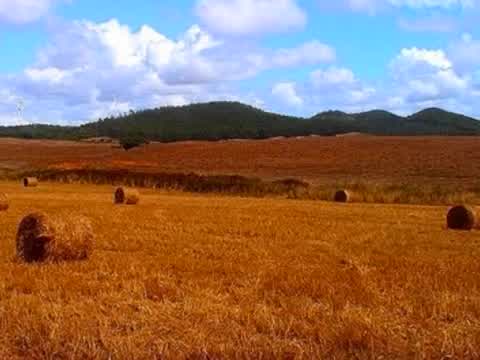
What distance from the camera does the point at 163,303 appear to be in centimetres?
948

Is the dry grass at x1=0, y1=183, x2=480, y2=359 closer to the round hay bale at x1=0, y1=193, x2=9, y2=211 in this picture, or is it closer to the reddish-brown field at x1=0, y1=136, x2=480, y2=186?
the round hay bale at x1=0, y1=193, x2=9, y2=211

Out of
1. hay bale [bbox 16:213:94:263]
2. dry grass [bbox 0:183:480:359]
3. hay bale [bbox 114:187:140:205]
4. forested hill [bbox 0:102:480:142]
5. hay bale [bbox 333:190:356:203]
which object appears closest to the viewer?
dry grass [bbox 0:183:480:359]

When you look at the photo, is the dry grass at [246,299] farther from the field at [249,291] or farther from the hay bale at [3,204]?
the hay bale at [3,204]

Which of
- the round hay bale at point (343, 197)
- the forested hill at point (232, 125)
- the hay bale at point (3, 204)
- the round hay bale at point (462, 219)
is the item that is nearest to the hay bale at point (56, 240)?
the round hay bale at point (462, 219)

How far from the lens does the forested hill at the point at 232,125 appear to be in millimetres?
142875

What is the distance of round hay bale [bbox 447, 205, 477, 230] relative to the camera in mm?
22734

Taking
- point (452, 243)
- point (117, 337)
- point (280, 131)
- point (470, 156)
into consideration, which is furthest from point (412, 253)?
point (280, 131)

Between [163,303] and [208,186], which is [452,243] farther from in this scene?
[208,186]

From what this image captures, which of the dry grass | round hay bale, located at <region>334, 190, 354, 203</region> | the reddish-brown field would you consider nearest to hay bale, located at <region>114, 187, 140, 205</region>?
round hay bale, located at <region>334, 190, 354, 203</region>

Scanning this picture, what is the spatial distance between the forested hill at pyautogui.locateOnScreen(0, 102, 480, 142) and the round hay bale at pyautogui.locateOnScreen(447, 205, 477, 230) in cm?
10738

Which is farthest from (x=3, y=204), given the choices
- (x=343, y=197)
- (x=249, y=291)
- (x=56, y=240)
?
(x=249, y=291)

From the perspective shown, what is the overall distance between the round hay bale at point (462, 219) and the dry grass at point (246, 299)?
4143mm

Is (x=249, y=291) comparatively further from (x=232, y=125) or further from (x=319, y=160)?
(x=232, y=125)

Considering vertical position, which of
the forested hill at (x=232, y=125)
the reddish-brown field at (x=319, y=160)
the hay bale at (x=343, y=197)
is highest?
the forested hill at (x=232, y=125)
